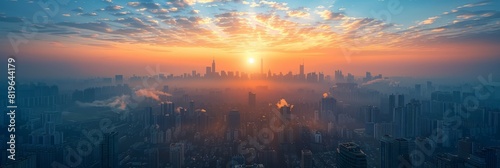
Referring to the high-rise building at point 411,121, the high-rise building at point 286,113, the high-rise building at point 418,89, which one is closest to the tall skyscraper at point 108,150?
the high-rise building at point 286,113

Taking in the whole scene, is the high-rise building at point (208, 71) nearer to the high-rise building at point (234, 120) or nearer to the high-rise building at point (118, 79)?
the high-rise building at point (118, 79)

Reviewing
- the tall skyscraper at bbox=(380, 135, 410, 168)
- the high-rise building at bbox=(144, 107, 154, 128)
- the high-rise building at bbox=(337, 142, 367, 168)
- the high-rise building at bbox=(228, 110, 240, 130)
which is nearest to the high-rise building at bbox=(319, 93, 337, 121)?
the high-rise building at bbox=(228, 110, 240, 130)

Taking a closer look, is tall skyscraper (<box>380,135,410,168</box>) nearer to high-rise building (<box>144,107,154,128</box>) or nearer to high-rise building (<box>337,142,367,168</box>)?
high-rise building (<box>337,142,367,168</box>)

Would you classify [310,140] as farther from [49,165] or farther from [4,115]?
[4,115]

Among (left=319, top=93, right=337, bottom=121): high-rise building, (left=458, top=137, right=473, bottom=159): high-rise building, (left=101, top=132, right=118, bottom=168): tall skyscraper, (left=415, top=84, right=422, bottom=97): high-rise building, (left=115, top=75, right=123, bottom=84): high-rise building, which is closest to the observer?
(left=101, top=132, right=118, bottom=168): tall skyscraper

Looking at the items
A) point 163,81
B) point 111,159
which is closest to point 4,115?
point 111,159

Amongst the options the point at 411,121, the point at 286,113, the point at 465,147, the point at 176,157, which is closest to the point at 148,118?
the point at 176,157

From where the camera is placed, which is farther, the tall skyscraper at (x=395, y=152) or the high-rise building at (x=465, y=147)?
the high-rise building at (x=465, y=147)

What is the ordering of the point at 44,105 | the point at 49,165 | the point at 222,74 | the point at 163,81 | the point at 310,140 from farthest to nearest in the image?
1. the point at 222,74
2. the point at 163,81
3. the point at 44,105
4. the point at 310,140
5. the point at 49,165
